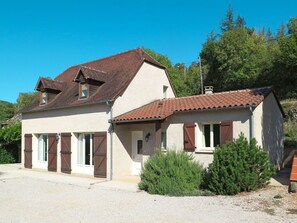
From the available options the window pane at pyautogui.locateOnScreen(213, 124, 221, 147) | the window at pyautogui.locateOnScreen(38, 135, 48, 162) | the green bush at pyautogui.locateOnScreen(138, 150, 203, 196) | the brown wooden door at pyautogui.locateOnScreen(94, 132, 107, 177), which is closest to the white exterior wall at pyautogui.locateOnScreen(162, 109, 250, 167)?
the window pane at pyautogui.locateOnScreen(213, 124, 221, 147)

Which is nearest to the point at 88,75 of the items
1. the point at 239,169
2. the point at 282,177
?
the point at 239,169

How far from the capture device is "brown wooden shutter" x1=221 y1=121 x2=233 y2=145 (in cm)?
1287

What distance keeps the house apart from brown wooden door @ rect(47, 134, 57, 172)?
0.20 ft

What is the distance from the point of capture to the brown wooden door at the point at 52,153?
19.4 metres

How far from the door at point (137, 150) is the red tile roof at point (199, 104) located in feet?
4.39

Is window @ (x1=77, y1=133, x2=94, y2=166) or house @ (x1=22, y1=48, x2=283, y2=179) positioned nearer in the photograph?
house @ (x1=22, y1=48, x2=283, y2=179)

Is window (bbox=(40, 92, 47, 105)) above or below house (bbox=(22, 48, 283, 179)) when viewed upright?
above

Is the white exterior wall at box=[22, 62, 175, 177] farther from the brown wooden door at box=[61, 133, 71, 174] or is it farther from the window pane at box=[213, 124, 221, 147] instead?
the window pane at box=[213, 124, 221, 147]

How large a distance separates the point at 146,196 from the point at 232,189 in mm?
3026

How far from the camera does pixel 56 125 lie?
1956 centimetres

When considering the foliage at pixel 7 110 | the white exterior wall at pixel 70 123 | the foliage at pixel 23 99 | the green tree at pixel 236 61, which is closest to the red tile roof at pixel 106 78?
the white exterior wall at pixel 70 123

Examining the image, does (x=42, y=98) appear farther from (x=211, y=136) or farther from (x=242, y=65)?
(x=242, y=65)

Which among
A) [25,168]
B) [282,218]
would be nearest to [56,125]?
[25,168]

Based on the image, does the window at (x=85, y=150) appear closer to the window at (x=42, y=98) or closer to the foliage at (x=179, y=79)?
the window at (x=42, y=98)
